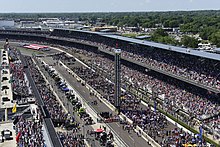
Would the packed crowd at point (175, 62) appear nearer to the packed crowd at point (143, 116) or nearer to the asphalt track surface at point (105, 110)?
the packed crowd at point (143, 116)

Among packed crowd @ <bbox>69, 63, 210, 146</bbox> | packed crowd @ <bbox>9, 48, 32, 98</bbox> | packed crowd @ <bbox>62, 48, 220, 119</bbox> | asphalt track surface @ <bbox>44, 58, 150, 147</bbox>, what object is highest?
packed crowd @ <bbox>9, 48, 32, 98</bbox>

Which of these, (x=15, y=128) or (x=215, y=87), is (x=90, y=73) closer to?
(x=215, y=87)

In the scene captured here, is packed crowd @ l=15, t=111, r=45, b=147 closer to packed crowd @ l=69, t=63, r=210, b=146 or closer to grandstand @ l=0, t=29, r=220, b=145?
packed crowd @ l=69, t=63, r=210, b=146

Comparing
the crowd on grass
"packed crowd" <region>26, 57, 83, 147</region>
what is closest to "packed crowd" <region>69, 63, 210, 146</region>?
"packed crowd" <region>26, 57, 83, 147</region>

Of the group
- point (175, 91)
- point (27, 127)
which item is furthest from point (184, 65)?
point (27, 127)

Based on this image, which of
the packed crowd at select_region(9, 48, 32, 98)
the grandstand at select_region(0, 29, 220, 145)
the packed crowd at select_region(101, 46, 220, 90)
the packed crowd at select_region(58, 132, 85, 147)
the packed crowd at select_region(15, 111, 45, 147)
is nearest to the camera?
the packed crowd at select_region(15, 111, 45, 147)

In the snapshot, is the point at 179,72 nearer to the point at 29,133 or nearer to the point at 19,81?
the point at 19,81

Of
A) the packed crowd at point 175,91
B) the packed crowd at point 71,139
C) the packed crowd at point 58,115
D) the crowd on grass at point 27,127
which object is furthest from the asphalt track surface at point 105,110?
the crowd on grass at point 27,127

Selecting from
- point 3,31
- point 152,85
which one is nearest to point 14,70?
point 152,85

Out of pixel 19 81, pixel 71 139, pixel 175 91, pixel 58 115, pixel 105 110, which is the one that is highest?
pixel 19 81

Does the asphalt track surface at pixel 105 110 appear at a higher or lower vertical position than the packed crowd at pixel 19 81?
lower

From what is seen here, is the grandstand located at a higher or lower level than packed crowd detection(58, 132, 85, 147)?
higher
